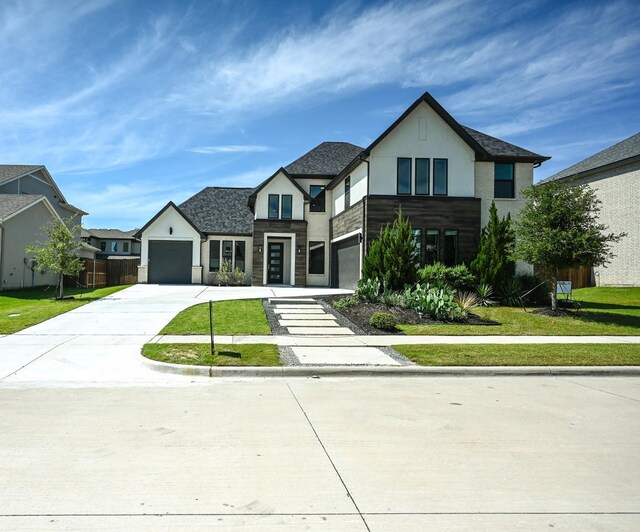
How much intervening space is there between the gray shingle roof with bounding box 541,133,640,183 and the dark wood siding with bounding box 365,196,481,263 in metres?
12.1

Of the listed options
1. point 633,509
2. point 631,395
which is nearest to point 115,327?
point 631,395

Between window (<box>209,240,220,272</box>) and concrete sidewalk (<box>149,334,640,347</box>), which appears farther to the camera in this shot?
window (<box>209,240,220,272</box>)

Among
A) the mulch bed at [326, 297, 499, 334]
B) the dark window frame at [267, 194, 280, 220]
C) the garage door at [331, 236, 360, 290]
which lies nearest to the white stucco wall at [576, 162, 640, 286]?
the garage door at [331, 236, 360, 290]

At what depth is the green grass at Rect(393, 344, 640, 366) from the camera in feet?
33.2

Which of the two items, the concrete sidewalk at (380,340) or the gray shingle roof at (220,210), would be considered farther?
the gray shingle roof at (220,210)

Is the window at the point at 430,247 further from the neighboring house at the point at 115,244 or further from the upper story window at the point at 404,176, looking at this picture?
the neighboring house at the point at 115,244

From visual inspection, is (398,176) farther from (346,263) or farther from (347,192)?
(346,263)

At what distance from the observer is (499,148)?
24297 mm

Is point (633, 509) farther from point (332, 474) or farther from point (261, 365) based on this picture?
point (261, 365)

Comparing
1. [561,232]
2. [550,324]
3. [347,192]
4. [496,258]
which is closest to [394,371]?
[550,324]

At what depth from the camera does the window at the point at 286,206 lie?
29.8 m

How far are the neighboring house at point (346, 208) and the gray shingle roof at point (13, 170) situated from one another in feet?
39.6

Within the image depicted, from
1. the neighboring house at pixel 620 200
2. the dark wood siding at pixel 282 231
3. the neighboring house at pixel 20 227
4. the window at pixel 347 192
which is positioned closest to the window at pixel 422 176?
the window at pixel 347 192

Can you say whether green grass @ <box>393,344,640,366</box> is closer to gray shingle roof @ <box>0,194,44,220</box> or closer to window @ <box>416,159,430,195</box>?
window @ <box>416,159,430,195</box>
